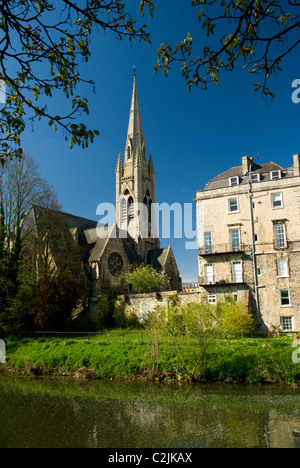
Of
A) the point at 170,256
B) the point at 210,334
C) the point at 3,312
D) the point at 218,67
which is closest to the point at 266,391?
the point at 210,334

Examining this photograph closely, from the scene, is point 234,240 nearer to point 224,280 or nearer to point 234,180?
point 224,280

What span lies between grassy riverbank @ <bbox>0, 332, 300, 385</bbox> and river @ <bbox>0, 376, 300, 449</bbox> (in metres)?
0.98

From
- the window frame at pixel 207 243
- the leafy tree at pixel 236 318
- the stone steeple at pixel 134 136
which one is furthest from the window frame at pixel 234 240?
the stone steeple at pixel 134 136

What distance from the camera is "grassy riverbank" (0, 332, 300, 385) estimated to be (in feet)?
58.0

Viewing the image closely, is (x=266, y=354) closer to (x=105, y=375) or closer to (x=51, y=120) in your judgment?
(x=105, y=375)

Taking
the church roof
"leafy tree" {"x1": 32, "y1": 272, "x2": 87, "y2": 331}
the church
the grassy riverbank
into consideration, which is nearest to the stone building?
the grassy riverbank

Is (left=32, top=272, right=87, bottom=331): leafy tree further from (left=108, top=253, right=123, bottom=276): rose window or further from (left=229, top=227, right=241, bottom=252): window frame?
(left=229, top=227, right=241, bottom=252): window frame

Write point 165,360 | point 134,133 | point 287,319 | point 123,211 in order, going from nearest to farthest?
point 165,360 → point 287,319 → point 123,211 → point 134,133

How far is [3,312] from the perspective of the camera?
95.5 ft

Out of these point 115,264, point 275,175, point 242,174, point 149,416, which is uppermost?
point 242,174

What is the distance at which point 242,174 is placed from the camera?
30984 millimetres

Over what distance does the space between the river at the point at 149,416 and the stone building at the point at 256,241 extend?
36.3ft

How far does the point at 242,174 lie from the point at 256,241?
20.2ft

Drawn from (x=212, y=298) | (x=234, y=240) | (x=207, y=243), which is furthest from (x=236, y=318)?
(x=207, y=243)
